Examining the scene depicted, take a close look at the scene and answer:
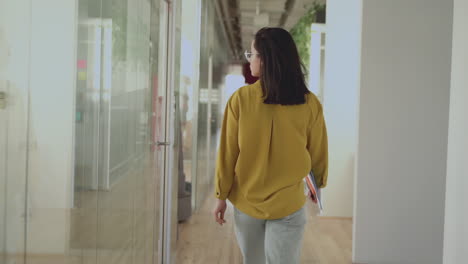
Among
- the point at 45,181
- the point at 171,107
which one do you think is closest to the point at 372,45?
the point at 171,107

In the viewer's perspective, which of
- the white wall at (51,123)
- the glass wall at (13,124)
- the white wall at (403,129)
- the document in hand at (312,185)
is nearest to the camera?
the glass wall at (13,124)

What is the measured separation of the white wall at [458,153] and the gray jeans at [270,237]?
2.90ft

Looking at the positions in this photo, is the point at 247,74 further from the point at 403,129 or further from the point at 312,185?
the point at 403,129

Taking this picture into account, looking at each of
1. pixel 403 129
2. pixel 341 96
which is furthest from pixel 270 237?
pixel 341 96

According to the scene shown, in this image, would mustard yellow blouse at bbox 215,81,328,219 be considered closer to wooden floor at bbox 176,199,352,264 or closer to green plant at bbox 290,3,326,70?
wooden floor at bbox 176,199,352,264

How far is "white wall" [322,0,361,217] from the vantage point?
586 centimetres

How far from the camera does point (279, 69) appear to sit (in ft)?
6.47

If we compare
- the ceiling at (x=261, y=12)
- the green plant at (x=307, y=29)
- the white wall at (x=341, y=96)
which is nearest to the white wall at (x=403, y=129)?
the white wall at (x=341, y=96)

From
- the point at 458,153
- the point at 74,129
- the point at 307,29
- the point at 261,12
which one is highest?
the point at 261,12

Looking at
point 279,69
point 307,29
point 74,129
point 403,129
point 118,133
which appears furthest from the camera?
point 307,29

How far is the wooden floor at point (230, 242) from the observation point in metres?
4.28

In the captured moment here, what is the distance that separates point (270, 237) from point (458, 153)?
110cm

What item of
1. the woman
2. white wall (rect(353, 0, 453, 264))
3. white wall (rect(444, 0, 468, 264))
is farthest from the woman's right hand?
white wall (rect(353, 0, 453, 264))

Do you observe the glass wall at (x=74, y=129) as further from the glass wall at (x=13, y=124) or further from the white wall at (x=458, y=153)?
the white wall at (x=458, y=153)
